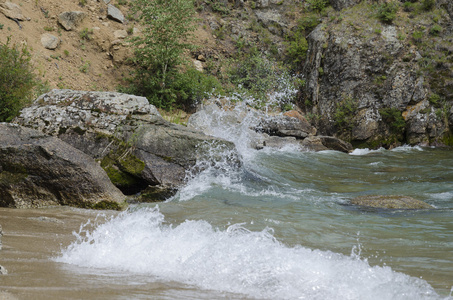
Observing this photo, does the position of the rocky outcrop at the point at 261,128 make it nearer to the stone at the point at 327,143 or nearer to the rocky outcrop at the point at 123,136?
the stone at the point at 327,143

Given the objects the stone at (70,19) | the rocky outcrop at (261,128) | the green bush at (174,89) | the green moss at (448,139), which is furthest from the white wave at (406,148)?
the stone at (70,19)

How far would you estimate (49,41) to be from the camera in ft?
57.1

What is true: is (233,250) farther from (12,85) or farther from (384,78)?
(384,78)

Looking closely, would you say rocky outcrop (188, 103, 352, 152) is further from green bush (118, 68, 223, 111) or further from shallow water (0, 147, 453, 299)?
shallow water (0, 147, 453, 299)

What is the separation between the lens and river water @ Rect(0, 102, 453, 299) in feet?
8.19

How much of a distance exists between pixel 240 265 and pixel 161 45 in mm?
15447

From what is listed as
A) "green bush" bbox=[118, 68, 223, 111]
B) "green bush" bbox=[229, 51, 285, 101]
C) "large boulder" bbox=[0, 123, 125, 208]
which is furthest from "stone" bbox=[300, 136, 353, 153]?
"large boulder" bbox=[0, 123, 125, 208]

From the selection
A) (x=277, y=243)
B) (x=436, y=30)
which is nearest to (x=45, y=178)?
(x=277, y=243)

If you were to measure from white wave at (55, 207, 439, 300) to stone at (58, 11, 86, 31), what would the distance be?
18.1 m

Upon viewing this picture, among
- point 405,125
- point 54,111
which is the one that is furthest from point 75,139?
point 405,125

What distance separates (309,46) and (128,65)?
11.1 meters

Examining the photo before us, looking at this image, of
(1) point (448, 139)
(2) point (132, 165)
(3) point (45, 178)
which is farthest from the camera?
(1) point (448, 139)

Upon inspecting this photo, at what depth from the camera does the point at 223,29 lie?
25016mm

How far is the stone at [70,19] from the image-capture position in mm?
18750
